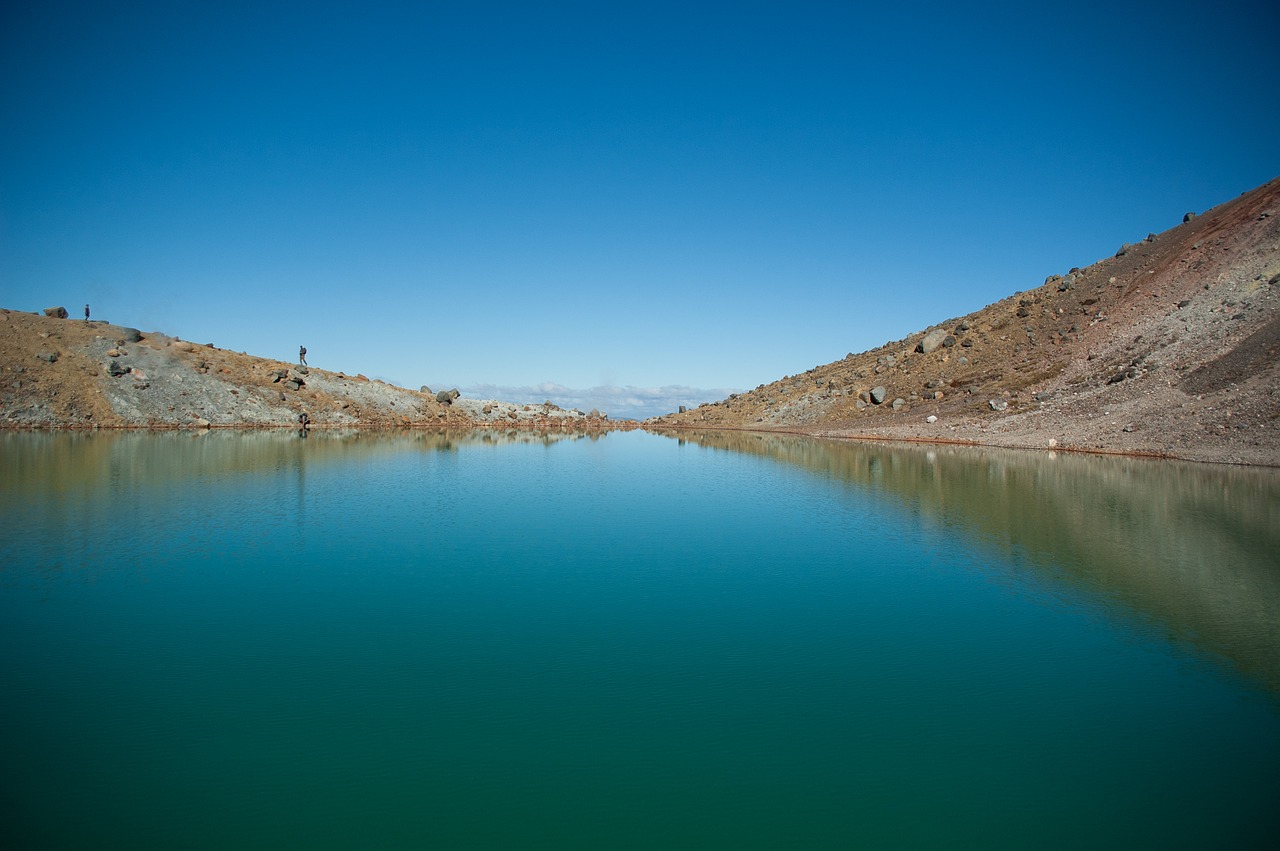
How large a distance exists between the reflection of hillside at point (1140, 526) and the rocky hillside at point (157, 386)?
221 feet

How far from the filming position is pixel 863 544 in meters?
21.6

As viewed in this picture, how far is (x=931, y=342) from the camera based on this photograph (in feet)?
301

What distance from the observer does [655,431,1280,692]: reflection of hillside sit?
14531 millimetres

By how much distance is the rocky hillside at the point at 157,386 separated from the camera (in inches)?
2653

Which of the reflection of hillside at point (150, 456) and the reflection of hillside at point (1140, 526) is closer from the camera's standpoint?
the reflection of hillside at point (1140, 526)

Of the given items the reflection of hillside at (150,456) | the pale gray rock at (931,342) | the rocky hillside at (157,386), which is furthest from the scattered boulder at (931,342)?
the rocky hillside at (157,386)

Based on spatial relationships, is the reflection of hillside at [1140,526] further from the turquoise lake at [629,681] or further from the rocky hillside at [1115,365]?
the rocky hillside at [1115,365]

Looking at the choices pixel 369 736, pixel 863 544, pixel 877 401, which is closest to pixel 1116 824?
pixel 369 736

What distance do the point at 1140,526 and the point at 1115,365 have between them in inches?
1883

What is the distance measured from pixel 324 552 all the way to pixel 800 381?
102690mm

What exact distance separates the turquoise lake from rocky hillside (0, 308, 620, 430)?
180 feet

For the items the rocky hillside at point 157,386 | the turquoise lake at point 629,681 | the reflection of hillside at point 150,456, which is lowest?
the turquoise lake at point 629,681

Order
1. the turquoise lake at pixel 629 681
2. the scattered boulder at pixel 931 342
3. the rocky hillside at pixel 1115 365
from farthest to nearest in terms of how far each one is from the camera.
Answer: the scattered boulder at pixel 931 342 < the rocky hillside at pixel 1115 365 < the turquoise lake at pixel 629 681

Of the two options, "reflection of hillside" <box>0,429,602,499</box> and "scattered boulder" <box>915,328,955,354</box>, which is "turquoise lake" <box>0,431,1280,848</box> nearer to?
"reflection of hillside" <box>0,429,602,499</box>
